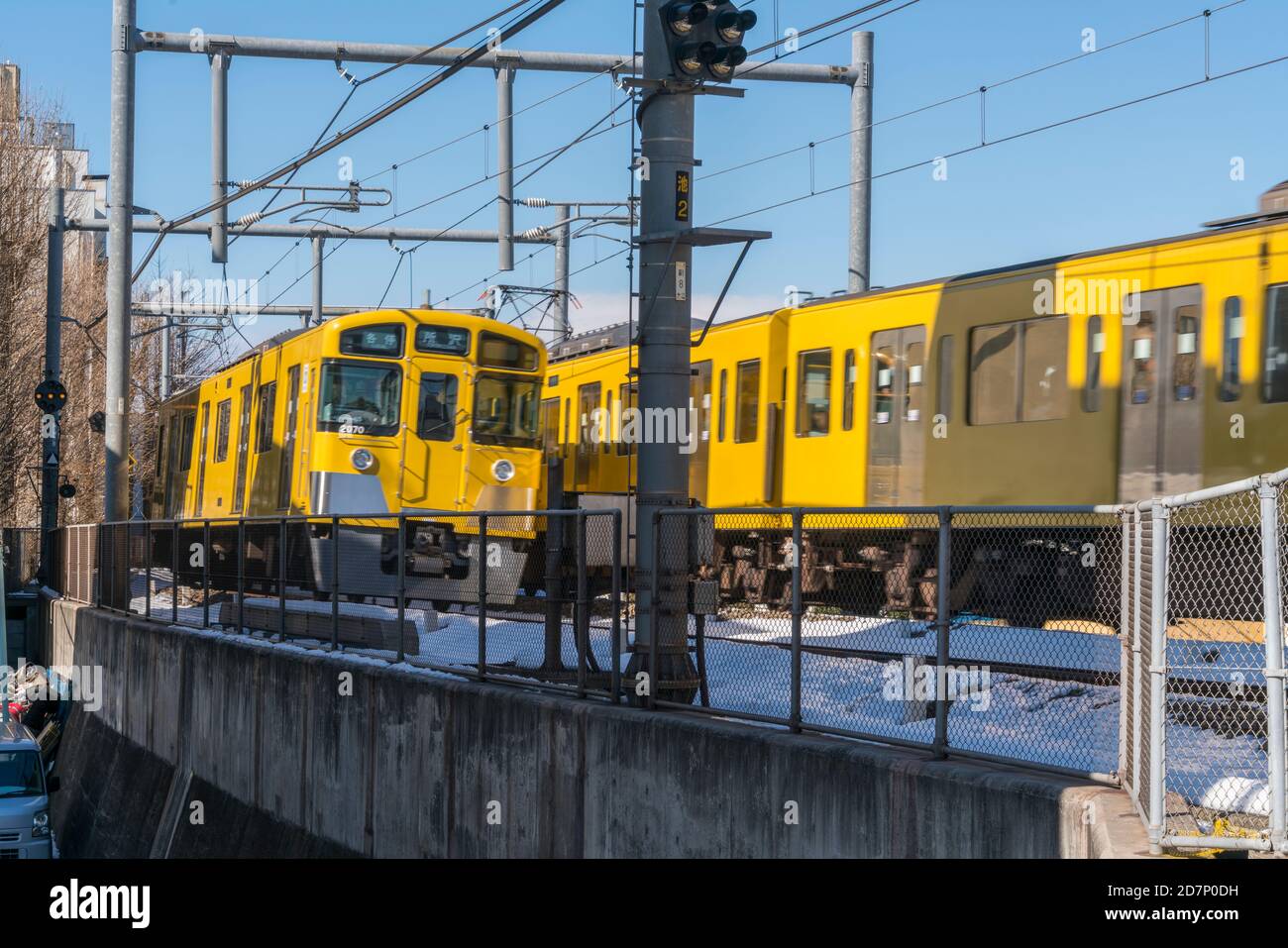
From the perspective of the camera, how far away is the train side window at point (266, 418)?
23344 mm

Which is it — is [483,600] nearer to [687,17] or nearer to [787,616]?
[787,616]

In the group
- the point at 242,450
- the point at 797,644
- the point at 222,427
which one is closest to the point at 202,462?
the point at 222,427

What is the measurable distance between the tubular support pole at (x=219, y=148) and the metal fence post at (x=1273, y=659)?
17109mm

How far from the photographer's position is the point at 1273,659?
247 inches

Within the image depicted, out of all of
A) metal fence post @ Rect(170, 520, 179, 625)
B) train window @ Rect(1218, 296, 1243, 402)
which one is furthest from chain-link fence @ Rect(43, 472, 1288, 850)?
metal fence post @ Rect(170, 520, 179, 625)

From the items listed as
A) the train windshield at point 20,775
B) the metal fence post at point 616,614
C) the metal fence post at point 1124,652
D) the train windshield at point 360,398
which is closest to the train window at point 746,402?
the train windshield at point 360,398

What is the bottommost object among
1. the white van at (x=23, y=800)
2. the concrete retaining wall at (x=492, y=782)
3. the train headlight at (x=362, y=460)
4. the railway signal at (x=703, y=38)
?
the white van at (x=23, y=800)

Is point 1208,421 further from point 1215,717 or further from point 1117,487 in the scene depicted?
point 1215,717

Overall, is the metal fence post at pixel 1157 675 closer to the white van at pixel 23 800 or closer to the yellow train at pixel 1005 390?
the yellow train at pixel 1005 390

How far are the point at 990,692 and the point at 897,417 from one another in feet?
39.1

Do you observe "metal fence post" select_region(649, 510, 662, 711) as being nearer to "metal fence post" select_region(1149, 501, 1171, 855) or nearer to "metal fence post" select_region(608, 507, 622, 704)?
"metal fence post" select_region(608, 507, 622, 704)

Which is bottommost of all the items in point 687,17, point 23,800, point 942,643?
point 23,800

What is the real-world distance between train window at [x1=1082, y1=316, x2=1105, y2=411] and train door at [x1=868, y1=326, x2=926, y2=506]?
8.17 ft
